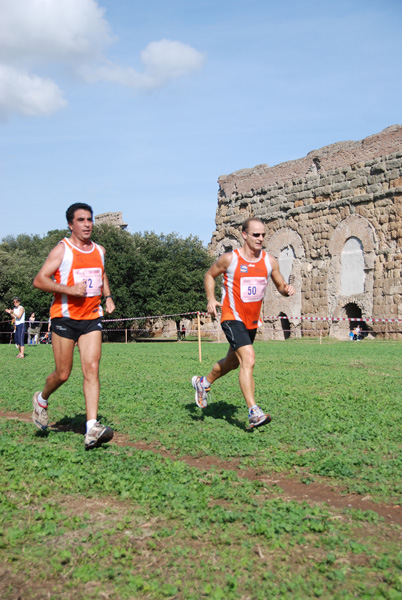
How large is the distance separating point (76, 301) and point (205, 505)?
269 centimetres

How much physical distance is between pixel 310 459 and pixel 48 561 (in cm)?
265

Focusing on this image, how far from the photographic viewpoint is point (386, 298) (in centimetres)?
2981

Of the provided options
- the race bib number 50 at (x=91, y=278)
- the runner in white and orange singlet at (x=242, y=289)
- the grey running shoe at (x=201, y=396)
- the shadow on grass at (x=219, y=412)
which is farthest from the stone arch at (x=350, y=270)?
the race bib number 50 at (x=91, y=278)

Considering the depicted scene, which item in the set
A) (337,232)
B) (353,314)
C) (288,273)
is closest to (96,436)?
(353,314)

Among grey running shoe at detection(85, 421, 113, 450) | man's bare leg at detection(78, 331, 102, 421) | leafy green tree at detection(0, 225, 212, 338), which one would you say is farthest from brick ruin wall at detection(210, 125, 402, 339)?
grey running shoe at detection(85, 421, 113, 450)

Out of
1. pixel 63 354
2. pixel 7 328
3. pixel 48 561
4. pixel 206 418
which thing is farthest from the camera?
pixel 7 328

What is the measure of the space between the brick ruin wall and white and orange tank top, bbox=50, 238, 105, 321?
81.8ft

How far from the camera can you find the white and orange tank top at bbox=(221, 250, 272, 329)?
273 inches

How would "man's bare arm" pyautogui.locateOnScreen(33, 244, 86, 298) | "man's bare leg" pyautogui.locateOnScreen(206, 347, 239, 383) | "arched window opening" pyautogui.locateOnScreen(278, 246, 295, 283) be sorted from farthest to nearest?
"arched window opening" pyautogui.locateOnScreen(278, 246, 295, 283) < "man's bare leg" pyautogui.locateOnScreen(206, 347, 239, 383) < "man's bare arm" pyautogui.locateOnScreen(33, 244, 86, 298)

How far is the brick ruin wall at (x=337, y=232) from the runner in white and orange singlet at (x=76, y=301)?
25.0 m

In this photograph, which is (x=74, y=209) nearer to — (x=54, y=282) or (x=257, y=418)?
(x=54, y=282)

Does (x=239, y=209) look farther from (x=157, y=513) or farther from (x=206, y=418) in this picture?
(x=157, y=513)

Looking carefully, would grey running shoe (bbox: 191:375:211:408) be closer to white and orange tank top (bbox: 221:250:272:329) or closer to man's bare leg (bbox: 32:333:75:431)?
white and orange tank top (bbox: 221:250:272:329)

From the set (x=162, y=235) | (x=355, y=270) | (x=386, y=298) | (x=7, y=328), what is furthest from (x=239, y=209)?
(x=7, y=328)
